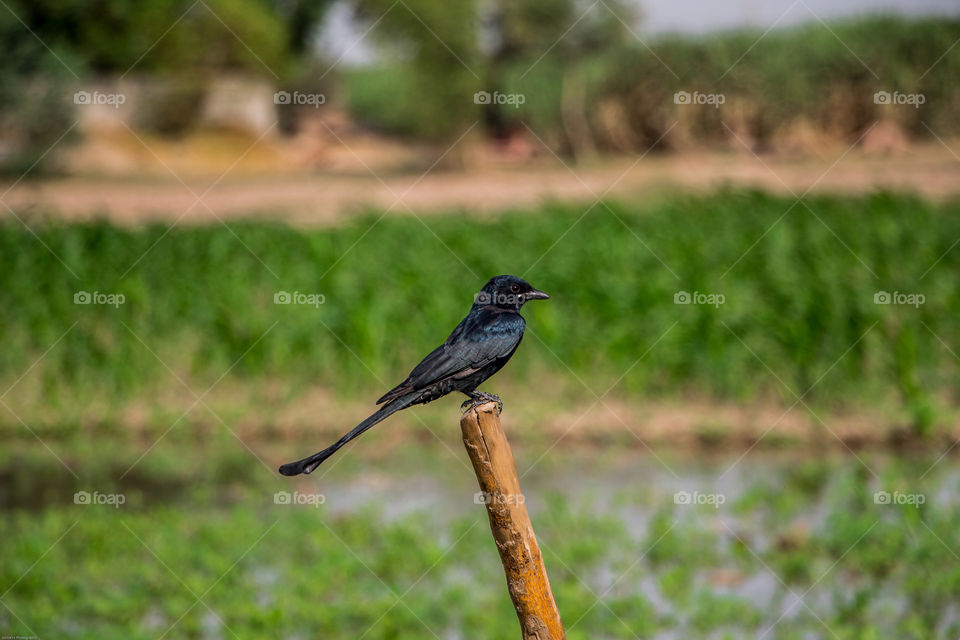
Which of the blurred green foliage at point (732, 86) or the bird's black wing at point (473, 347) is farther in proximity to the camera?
the blurred green foliage at point (732, 86)

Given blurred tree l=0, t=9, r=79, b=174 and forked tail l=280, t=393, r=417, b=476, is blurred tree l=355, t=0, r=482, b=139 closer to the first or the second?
blurred tree l=0, t=9, r=79, b=174

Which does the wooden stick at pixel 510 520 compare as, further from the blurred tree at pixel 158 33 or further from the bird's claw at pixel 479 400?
the blurred tree at pixel 158 33

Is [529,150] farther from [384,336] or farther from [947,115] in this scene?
[384,336]

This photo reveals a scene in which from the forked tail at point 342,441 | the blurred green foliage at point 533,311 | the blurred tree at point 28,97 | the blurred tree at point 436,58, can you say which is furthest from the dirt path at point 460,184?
the forked tail at point 342,441

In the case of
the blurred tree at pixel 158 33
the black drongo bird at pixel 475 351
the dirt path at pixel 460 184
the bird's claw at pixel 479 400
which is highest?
the blurred tree at pixel 158 33

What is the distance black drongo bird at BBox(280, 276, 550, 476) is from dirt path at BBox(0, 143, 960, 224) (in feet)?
60.9

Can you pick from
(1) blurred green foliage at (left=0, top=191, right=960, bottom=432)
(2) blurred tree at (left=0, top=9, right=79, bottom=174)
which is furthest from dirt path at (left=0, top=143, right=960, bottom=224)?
(1) blurred green foliage at (left=0, top=191, right=960, bottom=432)

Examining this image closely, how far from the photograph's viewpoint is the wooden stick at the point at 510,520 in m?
4.16

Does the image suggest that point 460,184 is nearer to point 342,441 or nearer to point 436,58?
point 436,58

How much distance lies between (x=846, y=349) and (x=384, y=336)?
13.6ft

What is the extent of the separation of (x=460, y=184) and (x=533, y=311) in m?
19.1

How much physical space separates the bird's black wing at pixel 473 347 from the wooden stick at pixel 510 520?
174 millimetres

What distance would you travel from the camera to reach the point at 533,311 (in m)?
10.8

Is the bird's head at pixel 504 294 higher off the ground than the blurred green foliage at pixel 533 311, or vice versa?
the blurred green foliage at pixel 533 311
